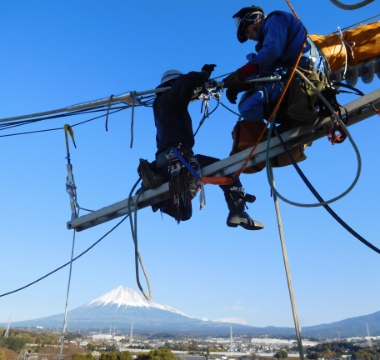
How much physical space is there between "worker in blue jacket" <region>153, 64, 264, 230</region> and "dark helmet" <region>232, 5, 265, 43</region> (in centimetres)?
41

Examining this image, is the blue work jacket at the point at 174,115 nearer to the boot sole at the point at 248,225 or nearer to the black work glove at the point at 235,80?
the black work glove at the point at 235,80

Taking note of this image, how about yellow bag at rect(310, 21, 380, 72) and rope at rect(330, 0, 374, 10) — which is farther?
yellow bag at rect(310, 21, 380, 72)

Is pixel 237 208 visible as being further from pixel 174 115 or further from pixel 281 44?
pixel 281 44

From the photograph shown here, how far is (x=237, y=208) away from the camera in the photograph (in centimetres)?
388

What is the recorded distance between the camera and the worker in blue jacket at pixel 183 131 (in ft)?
12.3

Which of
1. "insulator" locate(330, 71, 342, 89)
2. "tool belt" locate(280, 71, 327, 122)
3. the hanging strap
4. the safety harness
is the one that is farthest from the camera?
the hanging strap

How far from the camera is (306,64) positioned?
3.10 metres

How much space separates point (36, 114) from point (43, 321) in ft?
683

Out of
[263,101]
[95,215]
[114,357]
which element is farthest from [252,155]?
[114,357]

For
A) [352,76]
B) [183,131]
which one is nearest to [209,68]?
[183,131]

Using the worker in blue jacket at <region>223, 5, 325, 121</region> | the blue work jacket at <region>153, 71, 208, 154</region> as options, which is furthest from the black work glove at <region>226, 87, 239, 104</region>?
the blue work jacket at <region>153, 71, 208, 154</region>

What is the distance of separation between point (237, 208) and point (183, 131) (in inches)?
33.7

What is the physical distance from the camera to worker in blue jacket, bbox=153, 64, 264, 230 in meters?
3.76

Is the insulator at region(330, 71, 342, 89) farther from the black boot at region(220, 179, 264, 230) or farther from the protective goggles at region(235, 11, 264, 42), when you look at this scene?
the black boot at region(220, 179, 264, 230)
